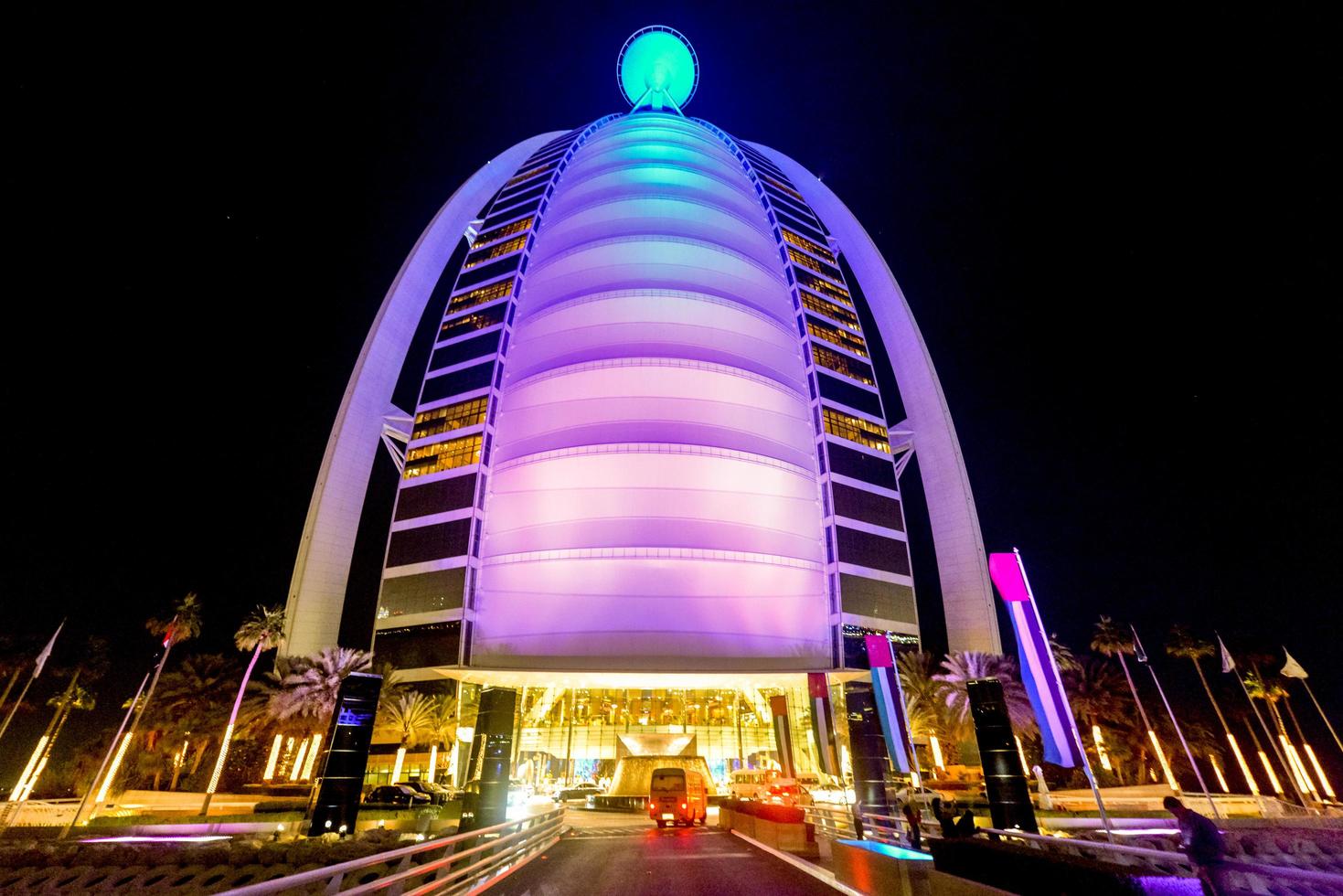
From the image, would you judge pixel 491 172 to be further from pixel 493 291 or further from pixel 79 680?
pixel 79 680

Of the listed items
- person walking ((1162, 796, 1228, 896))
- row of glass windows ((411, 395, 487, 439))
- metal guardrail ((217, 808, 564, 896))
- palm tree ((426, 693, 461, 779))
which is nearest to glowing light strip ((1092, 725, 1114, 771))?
metal guardrail ((217, 808, 564, 896))

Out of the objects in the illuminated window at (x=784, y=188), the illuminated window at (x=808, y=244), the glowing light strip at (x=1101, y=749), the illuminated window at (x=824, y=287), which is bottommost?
the glowing light strip at (x=1101, y=749)

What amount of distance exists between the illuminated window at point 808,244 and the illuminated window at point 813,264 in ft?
6.47

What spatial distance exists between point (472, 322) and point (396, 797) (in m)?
57.3

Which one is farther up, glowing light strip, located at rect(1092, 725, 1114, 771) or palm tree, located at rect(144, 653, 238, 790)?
palm tree, located at rect(144, 653, 238, 790)

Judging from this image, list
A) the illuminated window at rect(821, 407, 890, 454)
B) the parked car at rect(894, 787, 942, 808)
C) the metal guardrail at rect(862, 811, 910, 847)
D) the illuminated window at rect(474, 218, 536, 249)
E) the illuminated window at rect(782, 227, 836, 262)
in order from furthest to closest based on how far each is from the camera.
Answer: the illuminated window at rect(782, 227, 836, 262) → the illuminated window at rect(474, 218, 536, 249) → the illuminated window at rect(821, 407, 890, 454) → the parked car at rect(894, 787, 942, 808) → the metal guardrail at rect(862, 811, 910, 847)

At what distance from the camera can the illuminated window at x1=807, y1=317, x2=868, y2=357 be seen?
83.0 meters

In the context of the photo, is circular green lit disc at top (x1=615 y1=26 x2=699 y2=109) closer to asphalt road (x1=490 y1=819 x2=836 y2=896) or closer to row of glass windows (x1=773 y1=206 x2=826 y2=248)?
row of glass windows (x1=773 y1=206 x2=826 y2=248)

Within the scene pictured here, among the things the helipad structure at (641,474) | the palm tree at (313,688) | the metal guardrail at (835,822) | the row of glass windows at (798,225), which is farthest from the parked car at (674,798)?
the row of glass windows at (798,225)

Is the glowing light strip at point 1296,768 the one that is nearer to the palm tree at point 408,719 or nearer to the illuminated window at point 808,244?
the illuminated window at point 808,244

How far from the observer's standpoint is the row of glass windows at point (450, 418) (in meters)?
73.2

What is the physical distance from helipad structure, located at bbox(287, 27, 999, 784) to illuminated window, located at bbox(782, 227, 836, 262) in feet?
15.4

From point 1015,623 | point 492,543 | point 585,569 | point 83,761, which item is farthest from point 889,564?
point 83,761

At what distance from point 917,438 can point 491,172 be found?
7349 cm
